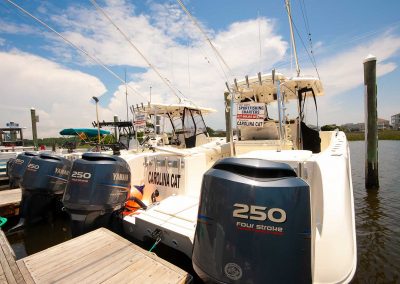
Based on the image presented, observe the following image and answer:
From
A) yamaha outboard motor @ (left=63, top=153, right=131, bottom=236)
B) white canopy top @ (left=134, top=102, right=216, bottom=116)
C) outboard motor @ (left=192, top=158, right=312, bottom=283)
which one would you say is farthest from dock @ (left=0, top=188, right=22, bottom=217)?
outboard motor @ (left=192, top=158, right=312, bottom=283)

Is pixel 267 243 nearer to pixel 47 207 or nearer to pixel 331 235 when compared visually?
pixel 331 235

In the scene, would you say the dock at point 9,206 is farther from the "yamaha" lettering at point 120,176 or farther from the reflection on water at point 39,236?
the "yamaha" lettering at point 120,176

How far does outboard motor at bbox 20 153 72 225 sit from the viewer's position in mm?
4129

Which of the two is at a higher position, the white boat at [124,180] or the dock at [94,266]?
the white boat at [124,180]

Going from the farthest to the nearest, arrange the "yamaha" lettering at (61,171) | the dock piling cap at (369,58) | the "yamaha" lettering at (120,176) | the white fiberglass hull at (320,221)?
the dock piling cap at (369,58)
the "yamaha" lettering at (61,171)
the "yamaha" lettering at (120,176)
the white fiberglass hull at (320,221)

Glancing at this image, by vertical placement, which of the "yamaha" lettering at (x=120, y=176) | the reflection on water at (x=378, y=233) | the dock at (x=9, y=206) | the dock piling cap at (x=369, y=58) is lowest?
the reflection on water at (x=378, y=233)

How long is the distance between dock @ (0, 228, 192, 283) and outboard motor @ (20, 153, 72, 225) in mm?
1698

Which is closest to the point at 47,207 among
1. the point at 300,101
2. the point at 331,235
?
the point at 331,235

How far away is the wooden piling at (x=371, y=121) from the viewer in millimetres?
Answer: 7535

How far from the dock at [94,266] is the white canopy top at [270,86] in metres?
3.26

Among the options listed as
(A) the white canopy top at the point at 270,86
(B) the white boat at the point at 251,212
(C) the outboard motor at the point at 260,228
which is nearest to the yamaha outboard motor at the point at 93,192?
(B) the white boat at the point at 251,212

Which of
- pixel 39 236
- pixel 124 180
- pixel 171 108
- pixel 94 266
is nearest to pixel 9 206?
pixel 39 236

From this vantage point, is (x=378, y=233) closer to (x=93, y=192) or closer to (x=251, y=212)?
(x=251, y=212)

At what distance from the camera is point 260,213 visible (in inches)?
60.4
